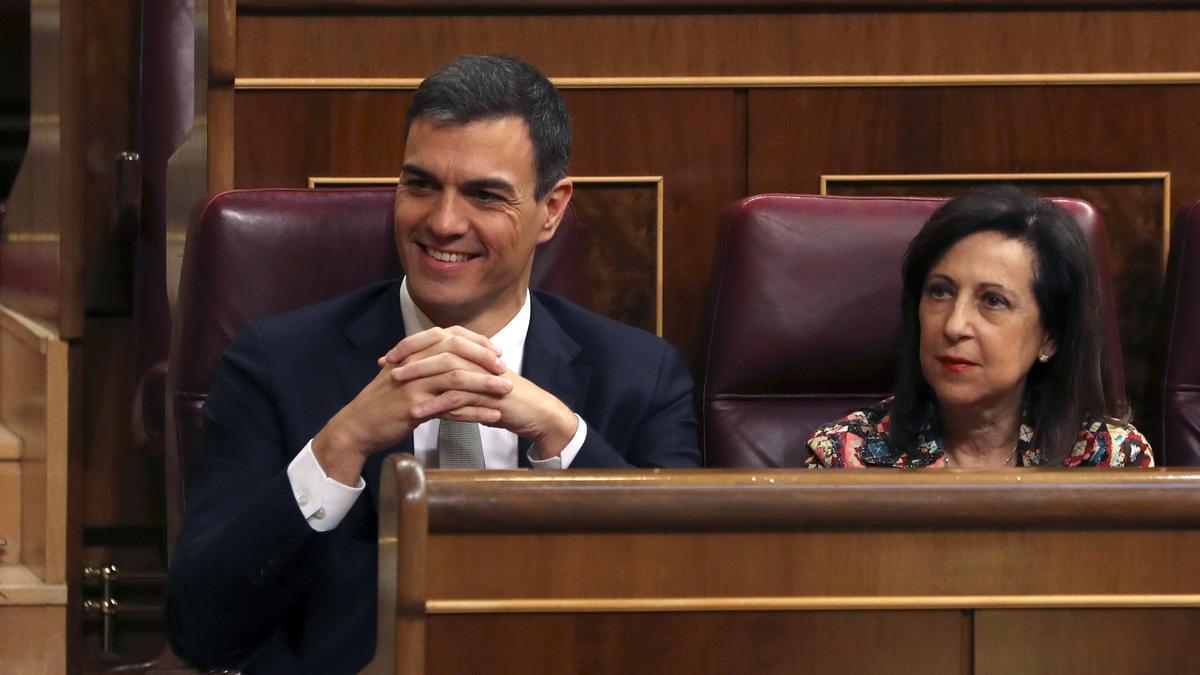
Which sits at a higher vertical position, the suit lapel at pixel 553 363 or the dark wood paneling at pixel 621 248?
the dark wood paneling at pixel 621 248

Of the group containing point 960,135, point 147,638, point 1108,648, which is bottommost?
point 147,638

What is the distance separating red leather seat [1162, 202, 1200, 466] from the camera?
1.65 m

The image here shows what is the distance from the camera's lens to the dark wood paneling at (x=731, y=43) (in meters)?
1.75

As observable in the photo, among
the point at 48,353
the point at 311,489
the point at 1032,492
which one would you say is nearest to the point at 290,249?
the point at 311,489

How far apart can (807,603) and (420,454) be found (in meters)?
0.55

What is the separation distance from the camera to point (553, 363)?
1396mm

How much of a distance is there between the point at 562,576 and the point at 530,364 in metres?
0.56

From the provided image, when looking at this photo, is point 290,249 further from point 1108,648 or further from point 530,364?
point 1108,648

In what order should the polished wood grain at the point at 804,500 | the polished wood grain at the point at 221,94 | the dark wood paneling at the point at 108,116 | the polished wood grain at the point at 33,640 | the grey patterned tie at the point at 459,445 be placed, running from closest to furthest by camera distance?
1. the polished wood grain at the point at 804,500
2. the grey patterned tie at the point at 459,445
3. the polished wood grain at the point at 221,94
4. the polished wood grain at the point at 33,640
5. the dark wood paneling at the point at 108,116

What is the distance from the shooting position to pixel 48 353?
2443mm

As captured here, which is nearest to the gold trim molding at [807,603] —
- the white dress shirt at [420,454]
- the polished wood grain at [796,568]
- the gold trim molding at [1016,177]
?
the polished wood grain at [796,568]

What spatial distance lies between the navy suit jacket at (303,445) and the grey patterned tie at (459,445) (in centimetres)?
3

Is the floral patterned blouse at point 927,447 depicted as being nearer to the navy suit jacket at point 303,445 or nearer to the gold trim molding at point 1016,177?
the navy suit jacket at point 303,445

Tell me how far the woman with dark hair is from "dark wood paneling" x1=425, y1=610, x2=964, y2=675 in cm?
65
